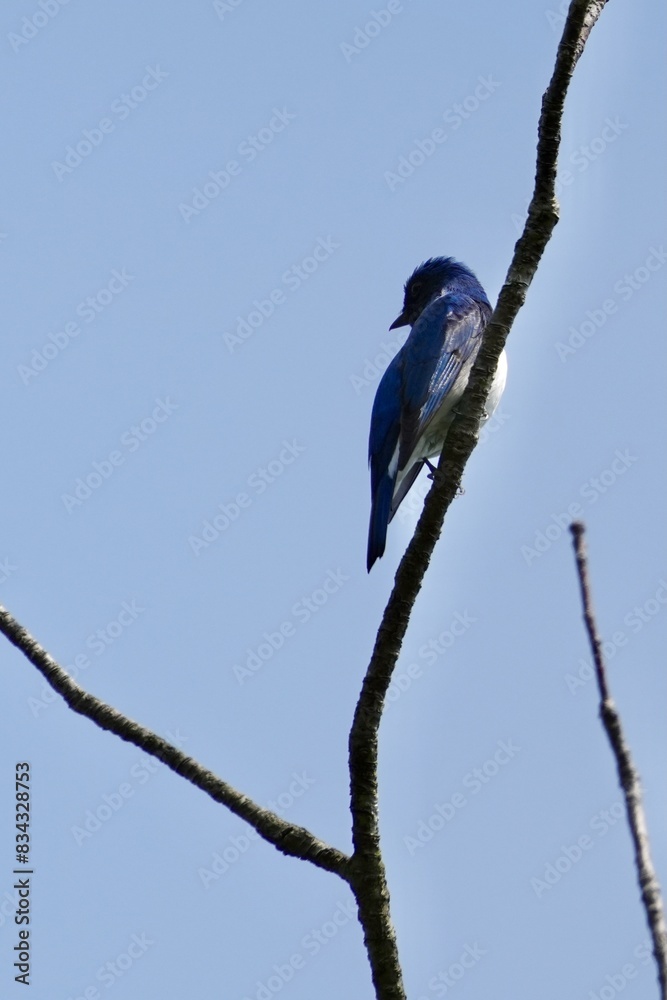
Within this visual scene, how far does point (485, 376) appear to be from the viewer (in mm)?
5348

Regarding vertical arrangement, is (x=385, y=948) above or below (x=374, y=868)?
below

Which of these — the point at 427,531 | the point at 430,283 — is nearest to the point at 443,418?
the point at 430,283

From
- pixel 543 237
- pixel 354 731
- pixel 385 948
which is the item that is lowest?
pixel 385 948

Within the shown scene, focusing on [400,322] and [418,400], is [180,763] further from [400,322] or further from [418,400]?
[400,322]

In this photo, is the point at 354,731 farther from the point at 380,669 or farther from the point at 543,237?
the point at 543,237

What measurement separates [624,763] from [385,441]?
17.0 feet

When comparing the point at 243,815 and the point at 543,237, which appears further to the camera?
the point at 543,237

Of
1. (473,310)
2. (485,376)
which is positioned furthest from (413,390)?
(485,376)

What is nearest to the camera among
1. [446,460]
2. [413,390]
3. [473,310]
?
[446,460]

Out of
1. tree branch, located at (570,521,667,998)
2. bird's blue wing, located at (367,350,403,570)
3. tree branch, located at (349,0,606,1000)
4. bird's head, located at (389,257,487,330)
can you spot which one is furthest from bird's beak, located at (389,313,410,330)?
tree branch, located at (570,521,667,998)

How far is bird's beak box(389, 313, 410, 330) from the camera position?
10273mm

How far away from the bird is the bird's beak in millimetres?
1501

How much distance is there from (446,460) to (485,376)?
16.9 inches

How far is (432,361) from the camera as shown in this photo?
8.04m
